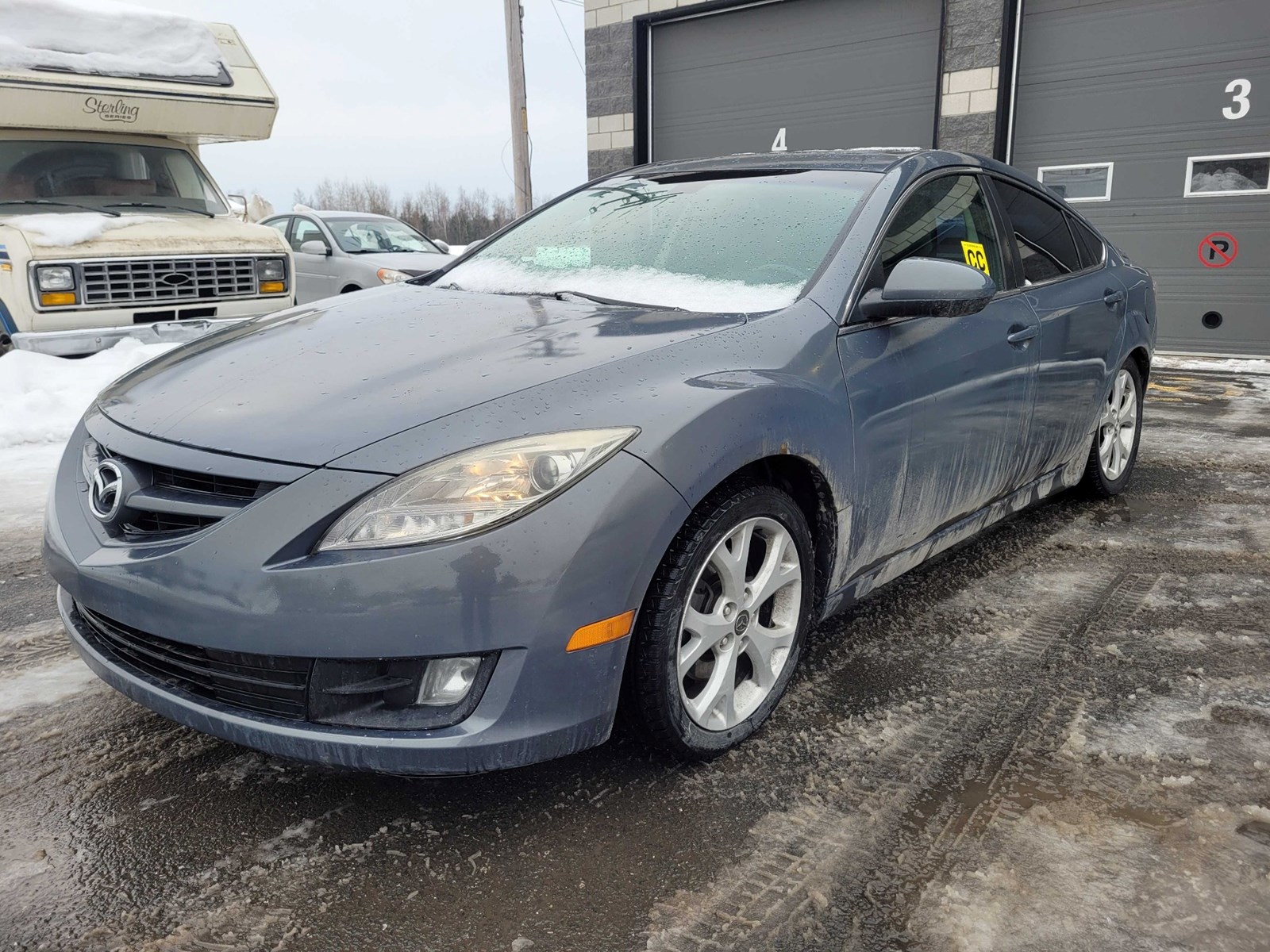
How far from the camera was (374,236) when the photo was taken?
11.8 m

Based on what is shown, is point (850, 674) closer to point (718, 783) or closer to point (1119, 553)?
point (718, 783)

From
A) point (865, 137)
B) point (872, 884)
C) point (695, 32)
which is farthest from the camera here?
point (695, 32)

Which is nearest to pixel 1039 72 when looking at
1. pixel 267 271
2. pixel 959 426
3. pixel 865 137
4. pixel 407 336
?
pixel 865 137

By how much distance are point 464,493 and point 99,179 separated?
714 cm

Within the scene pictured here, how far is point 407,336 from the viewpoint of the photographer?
2.62 metres

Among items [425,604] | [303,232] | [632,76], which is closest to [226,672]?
[425,604]

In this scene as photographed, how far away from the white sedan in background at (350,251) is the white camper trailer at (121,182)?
2.52 meters

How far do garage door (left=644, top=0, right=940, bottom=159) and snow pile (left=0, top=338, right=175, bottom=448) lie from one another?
8.15m

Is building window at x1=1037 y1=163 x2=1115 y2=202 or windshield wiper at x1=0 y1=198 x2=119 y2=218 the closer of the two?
windshield wiper at x1=0 y1=198 x2=119 y2=218

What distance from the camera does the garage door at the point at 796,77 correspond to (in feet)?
36.9

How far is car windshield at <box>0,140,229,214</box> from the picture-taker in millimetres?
7168

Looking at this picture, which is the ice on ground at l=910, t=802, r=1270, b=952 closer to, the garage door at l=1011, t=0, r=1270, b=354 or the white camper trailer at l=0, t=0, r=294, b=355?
the white camper trailer at l=0, t=0, r=294, b=355

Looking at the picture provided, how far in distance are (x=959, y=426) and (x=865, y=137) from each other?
9.54 meters

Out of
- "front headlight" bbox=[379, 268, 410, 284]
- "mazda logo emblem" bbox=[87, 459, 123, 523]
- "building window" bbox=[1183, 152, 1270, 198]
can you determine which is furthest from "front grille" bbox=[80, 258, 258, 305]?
"building window" bbox=[1183, 152, 1270, 198]
